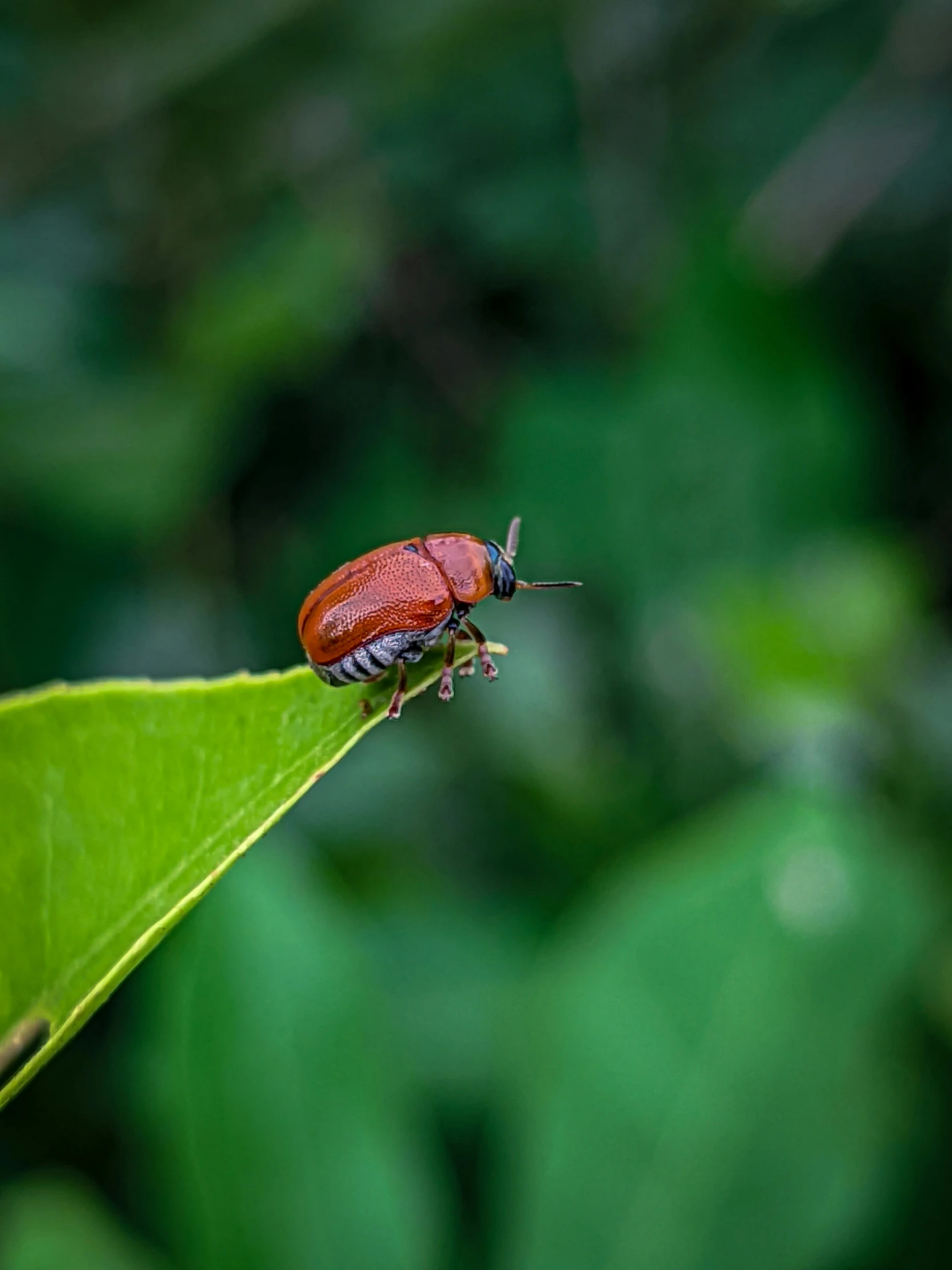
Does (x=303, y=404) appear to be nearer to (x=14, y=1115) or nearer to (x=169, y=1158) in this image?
(x=14, y=1115)

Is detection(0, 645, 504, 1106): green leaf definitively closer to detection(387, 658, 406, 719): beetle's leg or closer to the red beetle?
detection(387, 658, 406, 719): beetle's leg

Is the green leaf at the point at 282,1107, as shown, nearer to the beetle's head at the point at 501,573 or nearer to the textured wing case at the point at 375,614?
the textured wing case at the point at 375,614

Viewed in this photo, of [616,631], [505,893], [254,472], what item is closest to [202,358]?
[254,472]

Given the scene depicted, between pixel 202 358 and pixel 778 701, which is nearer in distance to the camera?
pixel 778 701

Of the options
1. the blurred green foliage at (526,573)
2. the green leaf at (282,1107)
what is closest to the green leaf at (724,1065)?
the blurred green foliage at (526,573)

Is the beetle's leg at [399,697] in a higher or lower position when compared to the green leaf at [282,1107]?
higher

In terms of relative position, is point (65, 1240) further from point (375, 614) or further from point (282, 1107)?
point (375, 614)

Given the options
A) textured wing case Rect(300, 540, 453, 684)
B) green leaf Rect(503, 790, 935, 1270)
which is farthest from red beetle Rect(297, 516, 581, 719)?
green leaf Rect(503, 790, 935, 1270)

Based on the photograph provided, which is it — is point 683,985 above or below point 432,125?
below
